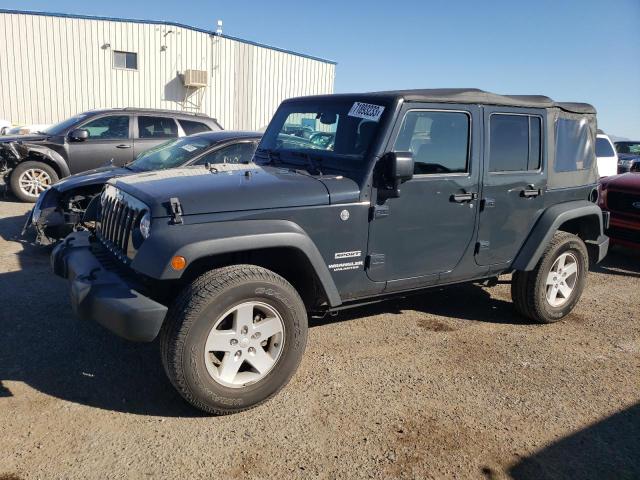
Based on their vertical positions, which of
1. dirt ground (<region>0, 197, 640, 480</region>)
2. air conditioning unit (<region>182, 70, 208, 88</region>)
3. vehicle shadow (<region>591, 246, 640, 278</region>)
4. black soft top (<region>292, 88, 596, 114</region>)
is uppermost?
air conditioning unit (<region>182, 70, 208, 88</region>)

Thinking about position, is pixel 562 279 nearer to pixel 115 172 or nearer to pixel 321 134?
pixel 321 134

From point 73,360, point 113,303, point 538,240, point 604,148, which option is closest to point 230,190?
point 113,303

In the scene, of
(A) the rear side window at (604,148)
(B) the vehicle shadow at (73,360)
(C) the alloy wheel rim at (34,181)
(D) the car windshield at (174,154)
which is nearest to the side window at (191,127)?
(C) the alloy wheel rim at (34,181)

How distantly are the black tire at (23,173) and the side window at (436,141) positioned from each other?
7.70 meters

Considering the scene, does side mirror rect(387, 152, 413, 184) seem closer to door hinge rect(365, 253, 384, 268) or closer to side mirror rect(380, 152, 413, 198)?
side mirror rect(380, 152, 413, 198)

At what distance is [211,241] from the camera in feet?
9.48

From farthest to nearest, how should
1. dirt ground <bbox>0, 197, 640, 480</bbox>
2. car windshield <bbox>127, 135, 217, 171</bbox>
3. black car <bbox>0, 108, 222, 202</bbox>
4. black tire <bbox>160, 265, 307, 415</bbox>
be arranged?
black car <bbox>0, 108, 222, 202</bbox>
car windshield <bbox>127, 135, 217, 171</bbox>
black tire <bbox>160, 265, 307, 415</bbox>
dirt ground <bbox>0, 197, 640, 480</bbox>

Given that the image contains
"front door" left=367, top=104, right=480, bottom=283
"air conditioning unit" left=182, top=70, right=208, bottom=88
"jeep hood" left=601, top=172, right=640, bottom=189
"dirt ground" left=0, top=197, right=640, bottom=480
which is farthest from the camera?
"air conditioning unit" left=182, top=70, right=208, bottom=88

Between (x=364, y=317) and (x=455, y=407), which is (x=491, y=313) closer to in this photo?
(x=364, y=317)

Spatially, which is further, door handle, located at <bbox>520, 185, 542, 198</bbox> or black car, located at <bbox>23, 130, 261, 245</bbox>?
black car, located at <bbox>23, 130, 261, 245</bbox>

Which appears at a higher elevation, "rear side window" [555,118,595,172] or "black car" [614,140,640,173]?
"rear side window" [555,118,595,172]

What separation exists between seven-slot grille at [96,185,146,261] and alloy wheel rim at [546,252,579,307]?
11.6 feet

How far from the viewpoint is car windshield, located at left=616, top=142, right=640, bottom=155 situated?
17609 millimetres

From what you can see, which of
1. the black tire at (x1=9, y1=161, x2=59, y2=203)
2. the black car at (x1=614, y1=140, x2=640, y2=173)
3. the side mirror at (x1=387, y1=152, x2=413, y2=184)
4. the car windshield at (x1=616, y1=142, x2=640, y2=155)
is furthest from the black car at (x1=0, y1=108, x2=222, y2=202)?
the car windshield at (x1=616, y1=142, x2=640, y2=155)
